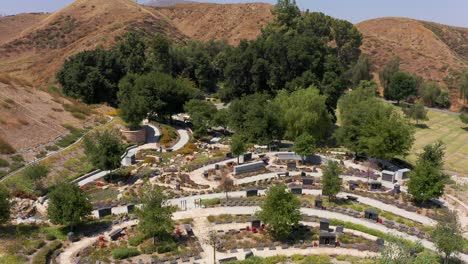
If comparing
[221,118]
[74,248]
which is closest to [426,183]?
[74,248]

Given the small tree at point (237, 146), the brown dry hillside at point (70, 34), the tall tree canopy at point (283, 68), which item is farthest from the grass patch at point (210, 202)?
the brown dry hillside at point (70, 34)

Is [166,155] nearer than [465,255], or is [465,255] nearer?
[465,255]

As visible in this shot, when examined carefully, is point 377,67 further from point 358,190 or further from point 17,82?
point 17,82

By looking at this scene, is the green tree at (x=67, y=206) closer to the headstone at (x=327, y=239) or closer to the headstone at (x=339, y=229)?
the headstone at (x=327, y=239)

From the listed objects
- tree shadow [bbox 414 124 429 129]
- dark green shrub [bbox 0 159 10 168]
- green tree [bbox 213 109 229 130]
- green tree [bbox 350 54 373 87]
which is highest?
green tree [bbox 350 54 373 87]

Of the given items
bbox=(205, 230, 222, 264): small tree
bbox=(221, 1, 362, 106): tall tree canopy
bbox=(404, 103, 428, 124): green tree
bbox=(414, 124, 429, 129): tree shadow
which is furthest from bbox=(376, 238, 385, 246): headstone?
bbox=(414, 124, 429, 129): tree shadow

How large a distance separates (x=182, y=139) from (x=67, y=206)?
3814cm

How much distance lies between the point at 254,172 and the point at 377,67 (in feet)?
378

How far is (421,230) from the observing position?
4044cm

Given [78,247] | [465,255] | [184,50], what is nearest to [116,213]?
[78,247]

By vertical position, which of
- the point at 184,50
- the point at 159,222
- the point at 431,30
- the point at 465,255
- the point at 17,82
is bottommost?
the point at 465,255

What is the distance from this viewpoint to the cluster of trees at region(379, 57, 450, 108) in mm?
108500

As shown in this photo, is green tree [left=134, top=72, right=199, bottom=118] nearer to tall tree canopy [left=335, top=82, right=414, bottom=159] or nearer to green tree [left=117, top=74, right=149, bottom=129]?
green tree [left=117, top=74, right=149, bottom=129]

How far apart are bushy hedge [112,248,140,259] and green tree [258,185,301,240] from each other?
509 inches
